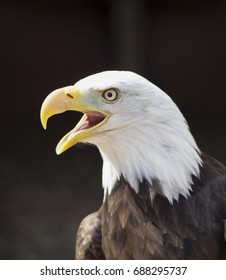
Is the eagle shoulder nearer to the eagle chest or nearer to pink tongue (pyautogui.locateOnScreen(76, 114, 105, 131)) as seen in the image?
the eagle chest

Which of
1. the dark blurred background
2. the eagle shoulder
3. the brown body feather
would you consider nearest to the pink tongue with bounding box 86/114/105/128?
the brown body feather

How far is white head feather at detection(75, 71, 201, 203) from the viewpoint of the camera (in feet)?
3.96

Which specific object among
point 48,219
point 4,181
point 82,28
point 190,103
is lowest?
point 48,219

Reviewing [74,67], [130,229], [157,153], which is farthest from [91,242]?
[74,67]

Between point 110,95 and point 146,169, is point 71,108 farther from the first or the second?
point 146,169

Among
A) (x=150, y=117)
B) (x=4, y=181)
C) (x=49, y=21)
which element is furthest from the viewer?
(x=49, y=21)

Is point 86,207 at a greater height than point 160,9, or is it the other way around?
point 160,9

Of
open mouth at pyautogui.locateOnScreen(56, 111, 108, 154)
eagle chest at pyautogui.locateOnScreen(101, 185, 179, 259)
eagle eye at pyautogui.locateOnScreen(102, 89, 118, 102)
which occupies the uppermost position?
eagle eye at pyautogui.locateOnScreen(102, 89, 118, 102)

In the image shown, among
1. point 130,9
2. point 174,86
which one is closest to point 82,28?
point 130,9

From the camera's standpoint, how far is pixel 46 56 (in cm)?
253

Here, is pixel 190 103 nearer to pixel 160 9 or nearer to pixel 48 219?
pixel 160 9
